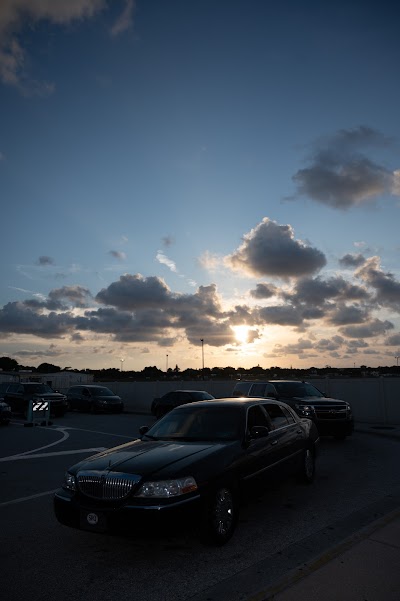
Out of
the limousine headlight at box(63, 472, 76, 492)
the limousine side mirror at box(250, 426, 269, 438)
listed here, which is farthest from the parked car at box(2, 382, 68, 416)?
the limousine side mirror at box(250, 426, 269, 438)

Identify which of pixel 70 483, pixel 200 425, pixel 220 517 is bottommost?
pixel 220 517

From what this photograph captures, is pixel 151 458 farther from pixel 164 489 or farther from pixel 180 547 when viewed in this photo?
pixel 180 547

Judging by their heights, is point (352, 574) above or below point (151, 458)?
below

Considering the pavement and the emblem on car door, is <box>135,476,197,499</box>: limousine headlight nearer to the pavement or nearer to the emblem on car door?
the emblem on car door

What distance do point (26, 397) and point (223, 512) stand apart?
768 inches

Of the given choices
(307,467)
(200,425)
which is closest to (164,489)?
(200,425)

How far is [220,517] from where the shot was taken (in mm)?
4781

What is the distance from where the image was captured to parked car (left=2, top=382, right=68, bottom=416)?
22.3 meters

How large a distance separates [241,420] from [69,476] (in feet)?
7.03

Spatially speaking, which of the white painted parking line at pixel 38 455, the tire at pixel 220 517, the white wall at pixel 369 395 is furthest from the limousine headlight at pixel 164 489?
the white wall at pixel 369 395

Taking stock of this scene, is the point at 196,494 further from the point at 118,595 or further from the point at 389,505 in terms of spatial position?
the point at 389,505

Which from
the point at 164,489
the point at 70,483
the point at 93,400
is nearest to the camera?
the point at 164,489

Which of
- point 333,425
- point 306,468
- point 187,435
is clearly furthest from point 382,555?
point 333,425

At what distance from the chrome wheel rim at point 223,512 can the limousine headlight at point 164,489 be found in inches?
18.4
